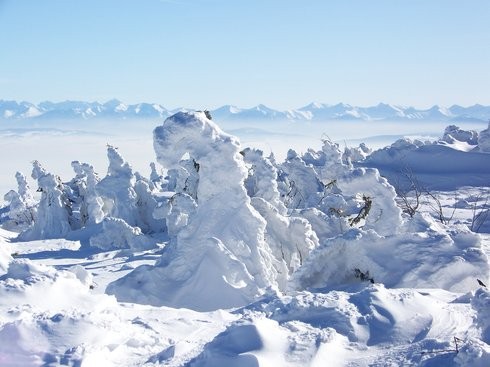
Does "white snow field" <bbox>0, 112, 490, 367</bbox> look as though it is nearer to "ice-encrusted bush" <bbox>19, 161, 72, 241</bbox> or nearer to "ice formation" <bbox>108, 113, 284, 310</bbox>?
"ice formation" <bbox>108, 113, 284, 310</bbox>

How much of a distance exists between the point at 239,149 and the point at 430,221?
179 inches

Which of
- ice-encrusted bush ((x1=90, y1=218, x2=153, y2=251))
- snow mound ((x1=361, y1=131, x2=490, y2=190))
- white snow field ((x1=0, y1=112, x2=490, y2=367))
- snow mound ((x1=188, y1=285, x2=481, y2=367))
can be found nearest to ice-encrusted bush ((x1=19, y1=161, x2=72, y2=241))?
white snow field ((x1=0, y1=112, x2=490, y2=367))

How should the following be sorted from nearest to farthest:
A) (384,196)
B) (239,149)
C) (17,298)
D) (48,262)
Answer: (17,298) < (239,149) < (384,196) < (48,262)

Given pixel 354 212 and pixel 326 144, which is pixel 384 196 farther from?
pixel 326 144

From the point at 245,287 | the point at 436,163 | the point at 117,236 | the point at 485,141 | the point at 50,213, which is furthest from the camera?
the point at 436,163

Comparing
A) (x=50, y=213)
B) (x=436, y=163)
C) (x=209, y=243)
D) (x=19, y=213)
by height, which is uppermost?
(x=209, y=243)

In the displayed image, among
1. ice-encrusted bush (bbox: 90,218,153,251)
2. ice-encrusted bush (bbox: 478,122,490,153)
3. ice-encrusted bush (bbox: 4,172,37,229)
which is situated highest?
ice-encrusted bush (bbox: 478,122,490,153)

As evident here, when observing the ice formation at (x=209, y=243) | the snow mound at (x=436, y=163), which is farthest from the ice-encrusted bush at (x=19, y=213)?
the ice formation at (x=209, y=243)

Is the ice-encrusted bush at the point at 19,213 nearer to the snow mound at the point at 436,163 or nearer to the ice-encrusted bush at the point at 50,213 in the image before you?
the ice-encrusted bush at the point at 50,213

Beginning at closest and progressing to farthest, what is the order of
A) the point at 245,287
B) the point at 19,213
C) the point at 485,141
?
the point at 245,287
the point at 19,213
the point at 485,141

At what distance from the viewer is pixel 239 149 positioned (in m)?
12.5

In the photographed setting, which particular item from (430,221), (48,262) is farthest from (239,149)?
(48,262)

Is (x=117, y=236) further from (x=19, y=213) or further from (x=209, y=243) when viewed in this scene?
(x=19, y=213)

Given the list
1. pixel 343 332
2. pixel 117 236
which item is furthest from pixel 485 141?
pixel 343 332
